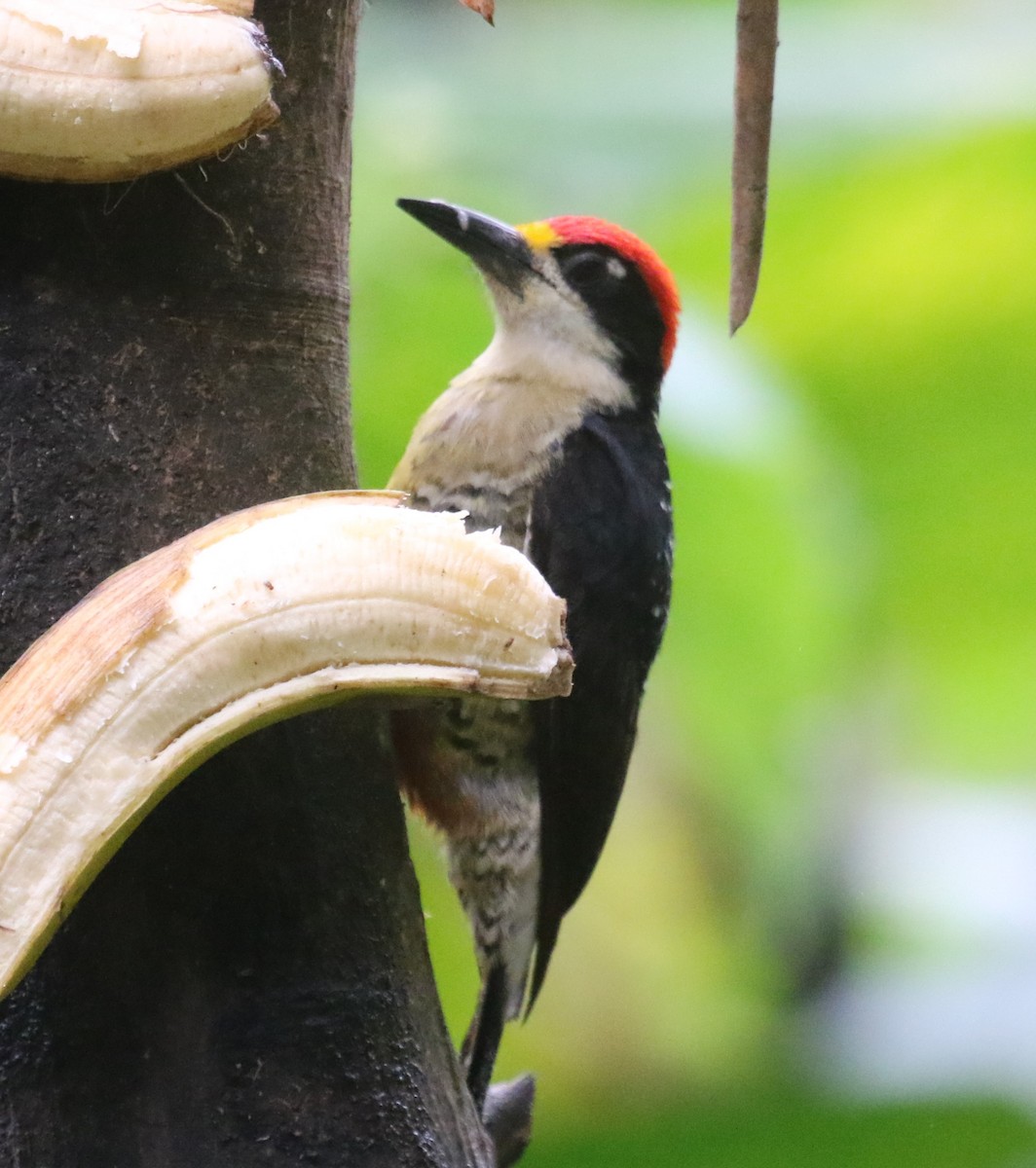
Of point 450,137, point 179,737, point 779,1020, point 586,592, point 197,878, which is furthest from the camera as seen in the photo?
point 450,137

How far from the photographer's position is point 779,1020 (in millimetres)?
2523

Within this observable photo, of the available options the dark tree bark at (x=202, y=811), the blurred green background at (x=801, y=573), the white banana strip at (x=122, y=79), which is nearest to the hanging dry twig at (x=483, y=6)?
the white banana strip at (x=122, y=79)

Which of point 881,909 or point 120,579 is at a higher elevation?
point 120,579

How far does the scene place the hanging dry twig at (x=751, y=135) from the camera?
1.17 meters

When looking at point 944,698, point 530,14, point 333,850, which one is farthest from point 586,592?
point 530,14

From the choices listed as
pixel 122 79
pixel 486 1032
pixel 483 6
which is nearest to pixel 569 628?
pixel 486 1032

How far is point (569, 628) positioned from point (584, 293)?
0.57m

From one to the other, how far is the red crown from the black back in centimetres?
29

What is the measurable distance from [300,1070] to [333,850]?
165 millimetres

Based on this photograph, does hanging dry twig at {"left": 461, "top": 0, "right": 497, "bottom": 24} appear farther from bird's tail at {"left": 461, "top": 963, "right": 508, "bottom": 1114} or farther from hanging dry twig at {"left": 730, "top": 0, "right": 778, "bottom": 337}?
bird's tail at {"left": 461, "top": 963, "right": 508, "bottom": 1114}

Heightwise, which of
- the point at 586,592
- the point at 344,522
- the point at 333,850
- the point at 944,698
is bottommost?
the point at 944,698

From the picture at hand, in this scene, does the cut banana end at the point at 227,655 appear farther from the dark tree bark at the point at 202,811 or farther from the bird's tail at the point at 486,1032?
the bird's tail at the point at 486,1032

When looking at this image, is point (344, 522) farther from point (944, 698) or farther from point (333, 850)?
point (944, 698)

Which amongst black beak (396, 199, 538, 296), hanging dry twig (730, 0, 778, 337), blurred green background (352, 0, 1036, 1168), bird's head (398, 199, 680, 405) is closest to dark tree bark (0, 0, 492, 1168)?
hanging dry twig (730, 0, 778, 337)
